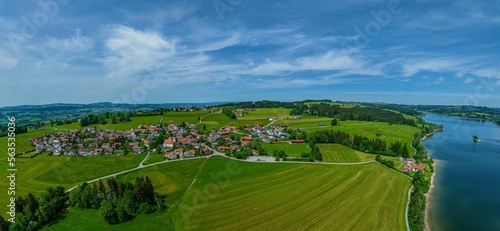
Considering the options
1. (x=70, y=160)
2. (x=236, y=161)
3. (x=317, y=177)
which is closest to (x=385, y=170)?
(x=317, y=177)

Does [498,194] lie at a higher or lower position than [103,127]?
lower

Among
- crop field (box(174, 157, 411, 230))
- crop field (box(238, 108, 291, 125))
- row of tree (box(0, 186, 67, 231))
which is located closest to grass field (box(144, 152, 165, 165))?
crop field (box(174, 157, 411, 230))

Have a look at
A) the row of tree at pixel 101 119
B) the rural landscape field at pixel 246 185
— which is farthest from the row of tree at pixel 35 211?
the row of tree at pixel 101 119

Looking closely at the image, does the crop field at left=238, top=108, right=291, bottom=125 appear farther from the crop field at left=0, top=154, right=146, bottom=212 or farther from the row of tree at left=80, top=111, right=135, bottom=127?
the crop field at left=0, top=154, right=146, bottom=212

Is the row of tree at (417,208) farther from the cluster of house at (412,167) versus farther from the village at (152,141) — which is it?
the village at (152,141)

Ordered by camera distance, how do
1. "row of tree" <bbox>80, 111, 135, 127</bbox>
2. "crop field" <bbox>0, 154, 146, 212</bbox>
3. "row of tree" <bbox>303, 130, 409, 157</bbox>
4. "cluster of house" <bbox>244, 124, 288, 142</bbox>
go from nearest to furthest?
1. "crop field" <bbox>0, 154, 146, 212</bbox>
2. "row of tree" <bbox>303, 130, 409, 157</bbox>
3. "cluster of house" <bbox>244, 124, 288, 142</bbox>
4. "row of tree" <bbox>80, 111, 135, 127</bbox>

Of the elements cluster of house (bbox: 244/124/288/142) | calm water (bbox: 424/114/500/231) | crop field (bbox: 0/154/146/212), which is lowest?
calm water (bbox: 424/114/500/231)

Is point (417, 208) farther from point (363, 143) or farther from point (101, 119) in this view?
point (101, 119)

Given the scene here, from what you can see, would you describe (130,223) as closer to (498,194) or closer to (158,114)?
(498,194)

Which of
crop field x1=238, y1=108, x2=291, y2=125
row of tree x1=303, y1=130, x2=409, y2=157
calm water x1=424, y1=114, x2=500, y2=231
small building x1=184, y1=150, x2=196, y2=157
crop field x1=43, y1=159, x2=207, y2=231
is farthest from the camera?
crop field x1=238, y1=108, x2=291, y2=125
